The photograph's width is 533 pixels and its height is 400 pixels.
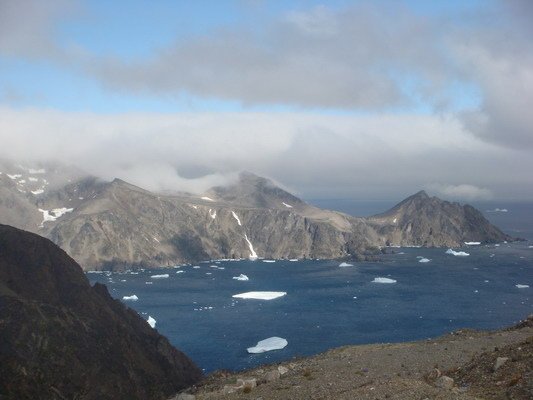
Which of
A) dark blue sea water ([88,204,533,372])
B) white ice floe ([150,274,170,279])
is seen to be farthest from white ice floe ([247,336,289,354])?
white ice floe ([150,274,170,279])

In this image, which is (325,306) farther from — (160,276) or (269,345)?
(160,276)

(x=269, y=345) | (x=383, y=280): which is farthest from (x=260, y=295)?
(x=269, y=345)

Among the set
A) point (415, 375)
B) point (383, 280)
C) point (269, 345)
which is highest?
point (415, 375)

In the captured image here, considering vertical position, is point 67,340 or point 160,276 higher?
point 67,340

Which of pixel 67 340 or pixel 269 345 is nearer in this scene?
pixel 67 340

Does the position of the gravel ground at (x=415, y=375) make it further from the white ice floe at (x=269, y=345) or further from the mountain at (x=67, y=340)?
Answer: the white ice floe at (x=269, y=345)

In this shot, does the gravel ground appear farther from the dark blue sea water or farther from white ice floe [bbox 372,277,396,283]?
white ice floe [bbox 372,277,396,283]

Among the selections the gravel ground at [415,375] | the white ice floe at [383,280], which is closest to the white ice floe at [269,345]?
the gravel ground at [415,375]

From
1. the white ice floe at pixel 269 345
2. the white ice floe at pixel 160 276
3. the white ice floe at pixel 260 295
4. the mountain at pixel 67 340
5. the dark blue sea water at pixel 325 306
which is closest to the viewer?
the mountain at pixel 67 340
